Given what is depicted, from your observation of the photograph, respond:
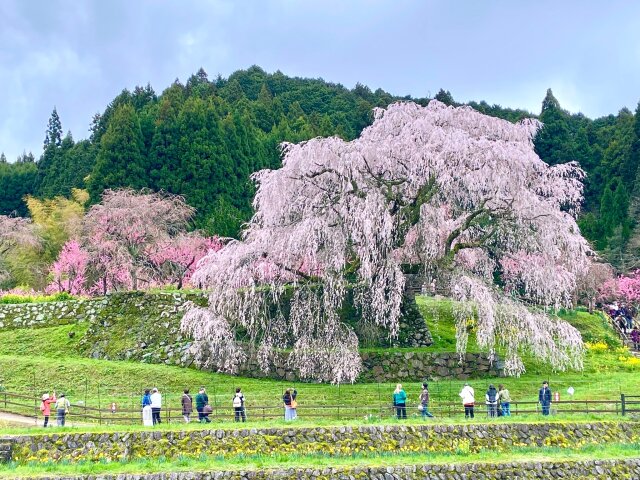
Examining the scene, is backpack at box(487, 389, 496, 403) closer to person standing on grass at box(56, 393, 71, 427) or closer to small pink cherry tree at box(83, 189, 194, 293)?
person standing on grass at box(56, 393, 71, 427)

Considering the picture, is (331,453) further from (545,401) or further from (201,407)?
(545,401)

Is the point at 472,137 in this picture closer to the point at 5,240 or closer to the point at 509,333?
the point at 509,333

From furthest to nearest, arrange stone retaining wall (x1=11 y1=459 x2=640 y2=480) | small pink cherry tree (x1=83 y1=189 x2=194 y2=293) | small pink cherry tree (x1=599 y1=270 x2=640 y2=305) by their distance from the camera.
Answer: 1. small pink cherry tree (x1=599 y1=270 x2=640 y2=305)
2. small pink cherry tree (x1=83 y1=189 x2=194 y2=293)
3. stone retaining wall (x1=11 y1=459 x2=640 y2=480)

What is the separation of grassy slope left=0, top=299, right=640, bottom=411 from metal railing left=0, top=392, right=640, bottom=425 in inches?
36.5

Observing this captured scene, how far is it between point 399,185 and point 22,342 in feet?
56.3

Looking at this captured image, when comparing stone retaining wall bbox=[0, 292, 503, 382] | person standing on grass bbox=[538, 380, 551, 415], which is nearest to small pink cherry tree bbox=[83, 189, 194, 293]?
stone retaining wall bbox=[0, 292, 503, 382]

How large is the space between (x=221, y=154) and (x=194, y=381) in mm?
34069

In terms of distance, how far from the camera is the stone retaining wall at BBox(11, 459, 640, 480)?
1548 centimetres

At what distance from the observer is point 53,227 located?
52.2m

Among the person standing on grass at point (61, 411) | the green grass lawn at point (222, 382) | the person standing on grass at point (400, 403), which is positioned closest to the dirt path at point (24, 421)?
the green grass lawn at point (222, 382)

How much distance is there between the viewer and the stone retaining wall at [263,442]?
58.0 ft

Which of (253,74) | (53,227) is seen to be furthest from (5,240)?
(253,74)

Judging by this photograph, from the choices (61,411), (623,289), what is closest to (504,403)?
(61,411)

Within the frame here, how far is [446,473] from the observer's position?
16.4 metres
